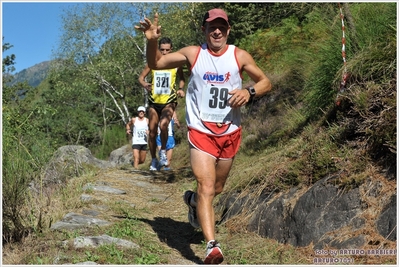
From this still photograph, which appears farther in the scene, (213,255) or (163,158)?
(163,158)

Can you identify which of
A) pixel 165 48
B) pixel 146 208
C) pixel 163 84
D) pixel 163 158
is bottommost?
pixel 146 208

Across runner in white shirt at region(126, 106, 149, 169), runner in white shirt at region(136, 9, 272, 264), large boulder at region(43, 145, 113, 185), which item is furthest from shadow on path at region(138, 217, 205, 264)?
runner in white shirt at region(126, 106, 149, 169)

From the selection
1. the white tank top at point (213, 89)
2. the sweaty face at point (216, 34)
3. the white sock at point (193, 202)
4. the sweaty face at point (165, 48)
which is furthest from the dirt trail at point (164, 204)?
the sweaty face at point (165, 48)

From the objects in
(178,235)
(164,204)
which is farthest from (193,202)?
(164,204)

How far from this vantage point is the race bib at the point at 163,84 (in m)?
9.38

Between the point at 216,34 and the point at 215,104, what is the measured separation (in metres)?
0.61

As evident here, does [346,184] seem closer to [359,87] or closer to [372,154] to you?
[372,154]

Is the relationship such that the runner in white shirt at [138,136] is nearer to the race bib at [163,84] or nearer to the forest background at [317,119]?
the forest background at [317,119]

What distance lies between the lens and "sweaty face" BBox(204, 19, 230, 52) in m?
5.17

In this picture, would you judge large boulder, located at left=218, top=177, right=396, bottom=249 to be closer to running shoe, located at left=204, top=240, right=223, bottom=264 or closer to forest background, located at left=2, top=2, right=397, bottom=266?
forest background, located at left=2, top=2, right=397, bottom=266

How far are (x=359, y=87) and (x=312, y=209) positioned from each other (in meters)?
1.72

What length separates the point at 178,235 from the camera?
611cm

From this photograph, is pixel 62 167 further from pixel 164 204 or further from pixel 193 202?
pixel 193 202

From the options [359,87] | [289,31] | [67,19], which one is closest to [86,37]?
[67,19]
